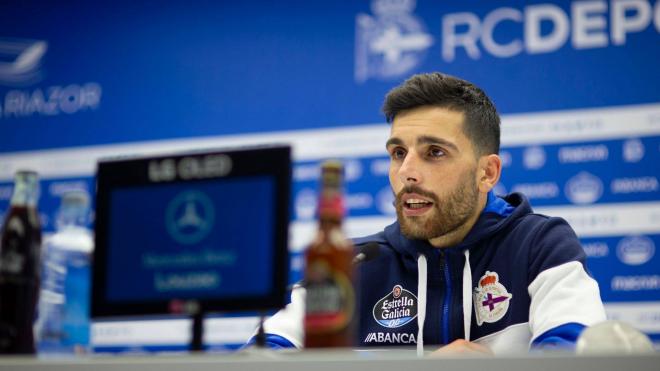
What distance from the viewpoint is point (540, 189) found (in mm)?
2971

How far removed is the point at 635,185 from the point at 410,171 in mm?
1082

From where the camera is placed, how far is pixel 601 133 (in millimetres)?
2912

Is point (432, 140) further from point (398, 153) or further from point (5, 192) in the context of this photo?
point (5, 192)

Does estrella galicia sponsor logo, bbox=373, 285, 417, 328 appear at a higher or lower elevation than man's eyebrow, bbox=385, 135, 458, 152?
lower

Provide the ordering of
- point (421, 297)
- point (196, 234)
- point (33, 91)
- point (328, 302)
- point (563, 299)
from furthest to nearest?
1. point (33, 91)
2. point (421, 297)
3. point (563, 299)
4. point (196, 234)
5. point (328, 302)

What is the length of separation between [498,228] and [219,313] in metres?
0.97

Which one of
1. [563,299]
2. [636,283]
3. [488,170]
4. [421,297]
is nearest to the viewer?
[563,299]

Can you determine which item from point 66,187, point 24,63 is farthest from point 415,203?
point 24,63

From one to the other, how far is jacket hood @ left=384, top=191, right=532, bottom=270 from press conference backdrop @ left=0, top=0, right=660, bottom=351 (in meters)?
0.85

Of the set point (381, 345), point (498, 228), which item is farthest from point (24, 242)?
point (498, 228)

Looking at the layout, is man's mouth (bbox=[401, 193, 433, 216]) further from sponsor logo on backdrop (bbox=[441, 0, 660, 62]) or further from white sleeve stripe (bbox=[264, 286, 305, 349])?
sponsor logo on backdrop (bbox=[441, 0, 660, 62])

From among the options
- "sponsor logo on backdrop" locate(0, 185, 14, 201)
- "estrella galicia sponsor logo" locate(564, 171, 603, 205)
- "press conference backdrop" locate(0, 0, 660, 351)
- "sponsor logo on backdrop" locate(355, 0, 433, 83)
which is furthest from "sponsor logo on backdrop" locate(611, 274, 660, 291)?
"sponsor logo on backdrop" locate(0, 185, 14, 201)

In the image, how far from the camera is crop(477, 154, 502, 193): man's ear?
220 centimetres

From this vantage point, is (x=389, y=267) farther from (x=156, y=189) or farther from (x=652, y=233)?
(x=652, y=233)
